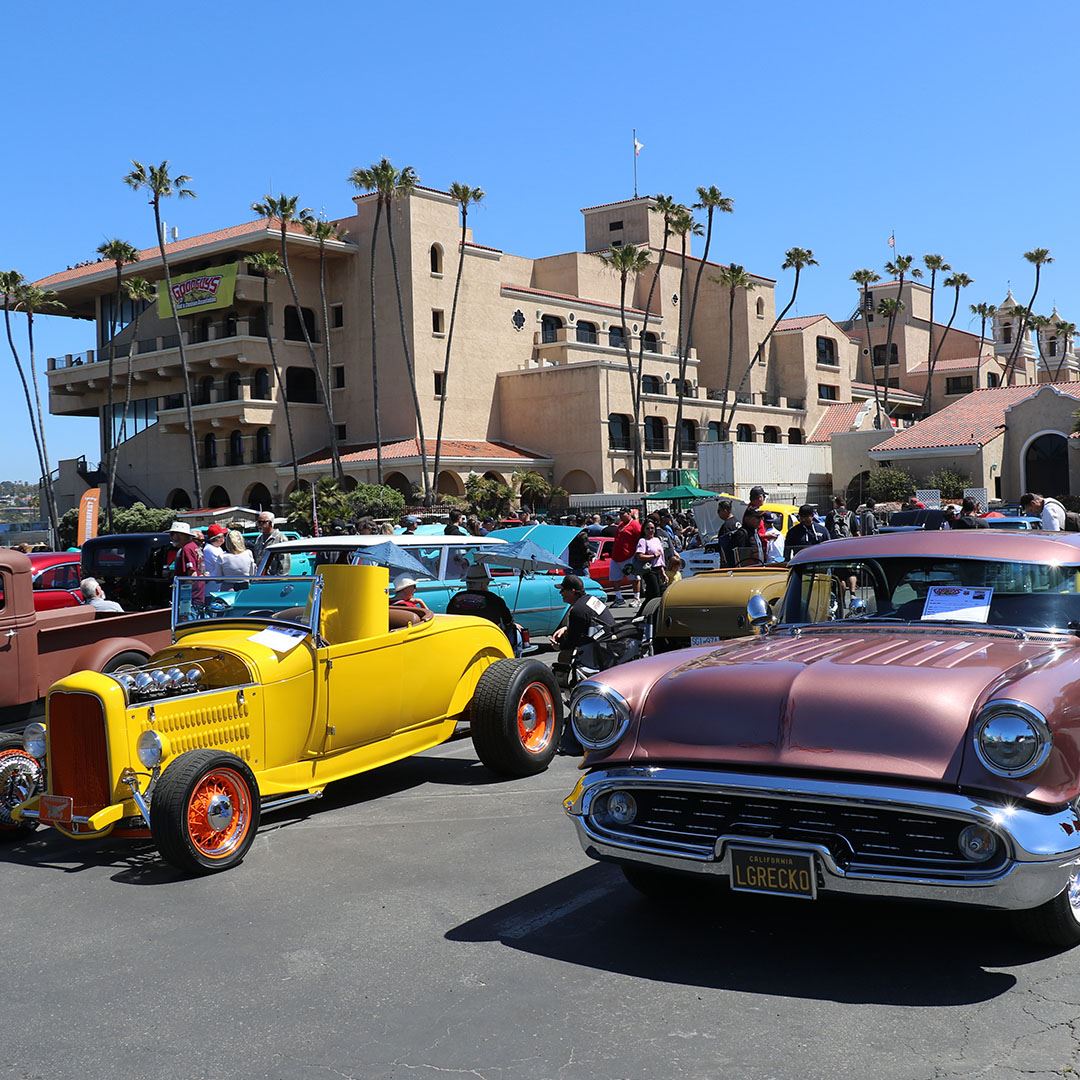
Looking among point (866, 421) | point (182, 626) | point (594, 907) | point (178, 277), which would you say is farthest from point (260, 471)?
point (594, 907)

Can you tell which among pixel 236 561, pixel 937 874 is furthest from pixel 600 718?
pixel 236 561

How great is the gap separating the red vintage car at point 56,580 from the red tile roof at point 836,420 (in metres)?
47.3

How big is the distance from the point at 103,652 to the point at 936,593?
7.94 meters

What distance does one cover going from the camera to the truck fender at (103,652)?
10.9 meters

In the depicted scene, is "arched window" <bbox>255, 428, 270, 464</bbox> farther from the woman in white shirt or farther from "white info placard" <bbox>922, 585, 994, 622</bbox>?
"white info placard" <bbox>922, 585, 994, 622</bbox>

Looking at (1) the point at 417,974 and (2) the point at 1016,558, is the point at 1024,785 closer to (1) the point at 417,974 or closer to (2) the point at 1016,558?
(2) the point at 1016,558

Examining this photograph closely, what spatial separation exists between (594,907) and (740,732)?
55.9 inches

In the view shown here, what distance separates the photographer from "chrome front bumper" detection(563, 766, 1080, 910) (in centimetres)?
417

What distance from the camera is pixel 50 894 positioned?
6398 mm

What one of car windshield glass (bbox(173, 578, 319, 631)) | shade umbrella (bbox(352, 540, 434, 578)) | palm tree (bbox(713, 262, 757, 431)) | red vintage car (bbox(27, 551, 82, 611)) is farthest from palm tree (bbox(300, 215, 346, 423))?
car windshield glass (bbox(173, 578, 319, 631))

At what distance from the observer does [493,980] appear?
15.5 ft

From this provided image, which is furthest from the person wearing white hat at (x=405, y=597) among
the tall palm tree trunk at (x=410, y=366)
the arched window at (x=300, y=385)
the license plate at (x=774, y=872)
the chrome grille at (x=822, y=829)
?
the arched window at (x=300, y=385)

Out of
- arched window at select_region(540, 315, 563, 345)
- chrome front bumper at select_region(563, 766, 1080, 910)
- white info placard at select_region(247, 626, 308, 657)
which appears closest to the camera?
chrome front bumper at select_region(563, 766, 1080, 910)

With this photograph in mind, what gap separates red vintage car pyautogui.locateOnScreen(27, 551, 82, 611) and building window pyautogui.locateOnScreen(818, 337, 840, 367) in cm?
5435
